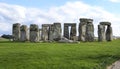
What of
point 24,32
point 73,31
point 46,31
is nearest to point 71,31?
point 73,31

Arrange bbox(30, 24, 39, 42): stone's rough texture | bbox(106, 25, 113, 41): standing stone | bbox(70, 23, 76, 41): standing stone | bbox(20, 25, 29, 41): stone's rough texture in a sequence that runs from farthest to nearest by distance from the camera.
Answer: bbox(70, 23, 76, 41): standing stone
bbox(106, 25, 113, 41): standing stone
bbox(20, 25, 29, 41): stone's rough texture
bbox(30, 24, 39, 42): stone's rough texture

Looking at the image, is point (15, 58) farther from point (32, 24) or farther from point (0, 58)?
point (32, 24)

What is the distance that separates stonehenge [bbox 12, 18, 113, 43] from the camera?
62.4 metres

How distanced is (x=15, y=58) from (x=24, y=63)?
2.57 meters

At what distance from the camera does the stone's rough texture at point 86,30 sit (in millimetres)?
62688

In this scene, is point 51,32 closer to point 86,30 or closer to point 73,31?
point 73,31

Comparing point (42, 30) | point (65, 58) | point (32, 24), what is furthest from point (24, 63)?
point (42, 30)

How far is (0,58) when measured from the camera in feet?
99.8

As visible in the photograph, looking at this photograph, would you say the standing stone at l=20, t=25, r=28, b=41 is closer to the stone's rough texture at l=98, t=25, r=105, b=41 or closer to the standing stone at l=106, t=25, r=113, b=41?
the stone's rough texture at l=98, t=25, r=105, b=41

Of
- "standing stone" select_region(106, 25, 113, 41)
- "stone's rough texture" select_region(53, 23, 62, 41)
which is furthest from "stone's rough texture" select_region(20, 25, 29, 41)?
"standing stone" select_region(106, 25, 113, 41)

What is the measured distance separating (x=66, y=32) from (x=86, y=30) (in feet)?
12.9

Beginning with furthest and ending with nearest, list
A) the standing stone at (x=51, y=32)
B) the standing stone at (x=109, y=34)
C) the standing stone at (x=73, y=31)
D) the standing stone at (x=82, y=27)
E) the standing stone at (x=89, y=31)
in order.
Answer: the standing stone at (x=73, y=31), the standing stone at (x=51, y=32), the standing stone at (x=82, y=27), the standing stone at (x=109, y=34), the standing stone at (x=89, y=31)

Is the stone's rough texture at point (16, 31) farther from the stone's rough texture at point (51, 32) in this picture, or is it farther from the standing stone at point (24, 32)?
the stone's rough texture at point (51, 32)

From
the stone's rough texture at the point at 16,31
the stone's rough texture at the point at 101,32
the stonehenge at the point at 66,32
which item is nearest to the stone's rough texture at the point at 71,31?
the stonehenge at the point at 66,32
